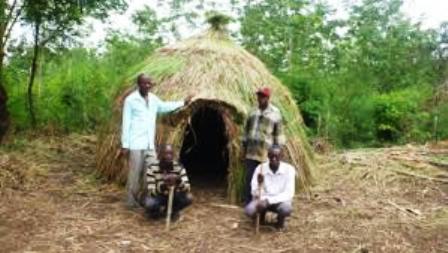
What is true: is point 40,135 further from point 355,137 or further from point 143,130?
point 355,137

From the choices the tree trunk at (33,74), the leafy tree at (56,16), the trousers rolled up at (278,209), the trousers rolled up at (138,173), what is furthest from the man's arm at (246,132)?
the tree trunk at (33,74)

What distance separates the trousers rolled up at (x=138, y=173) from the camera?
25.1 feet

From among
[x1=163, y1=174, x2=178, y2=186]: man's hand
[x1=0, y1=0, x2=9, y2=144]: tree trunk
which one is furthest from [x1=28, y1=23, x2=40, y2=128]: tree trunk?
[x1=163, y1=174, x2=178, y2=186]: man's hand

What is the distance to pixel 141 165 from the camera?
25.2 ft

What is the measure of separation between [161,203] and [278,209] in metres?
1.27

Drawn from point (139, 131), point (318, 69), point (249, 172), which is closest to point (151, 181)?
point (139, 131)

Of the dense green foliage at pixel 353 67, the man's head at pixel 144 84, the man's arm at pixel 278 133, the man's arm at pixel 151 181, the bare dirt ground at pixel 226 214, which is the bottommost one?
the bare dirt ground at pixel 226 214

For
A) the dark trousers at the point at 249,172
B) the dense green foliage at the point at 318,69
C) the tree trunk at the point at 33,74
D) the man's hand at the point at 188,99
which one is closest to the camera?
the dark trousers at the point at 249,172

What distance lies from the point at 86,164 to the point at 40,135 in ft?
7.78

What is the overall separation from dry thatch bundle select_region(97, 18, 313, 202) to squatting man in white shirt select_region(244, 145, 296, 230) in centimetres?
108

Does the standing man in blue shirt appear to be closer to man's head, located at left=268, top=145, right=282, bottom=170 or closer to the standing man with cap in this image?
the standing man with cap

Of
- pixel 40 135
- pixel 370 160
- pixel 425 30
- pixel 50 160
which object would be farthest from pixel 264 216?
pixel 425 30

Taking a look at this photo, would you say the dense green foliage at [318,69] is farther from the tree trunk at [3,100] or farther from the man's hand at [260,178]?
the man's hand at [260,178]

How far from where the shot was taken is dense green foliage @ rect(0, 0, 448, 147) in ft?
43.5
